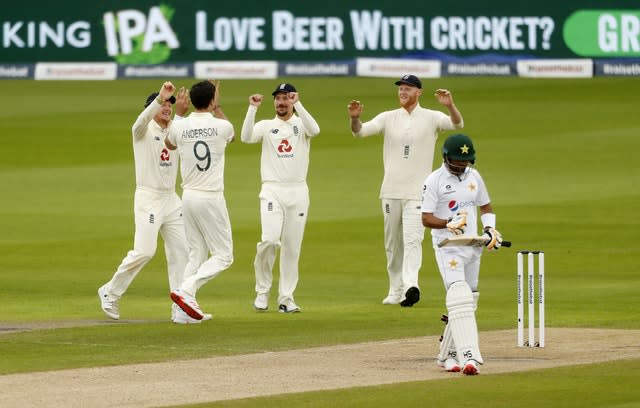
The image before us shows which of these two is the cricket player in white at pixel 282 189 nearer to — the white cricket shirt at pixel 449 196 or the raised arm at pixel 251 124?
the raised arm at pixel 251 124

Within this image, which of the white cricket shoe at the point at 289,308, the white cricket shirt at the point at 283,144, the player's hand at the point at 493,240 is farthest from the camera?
the white cricket shirt at the point at 283,144

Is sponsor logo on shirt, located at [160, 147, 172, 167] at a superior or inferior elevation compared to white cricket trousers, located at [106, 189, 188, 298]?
superior

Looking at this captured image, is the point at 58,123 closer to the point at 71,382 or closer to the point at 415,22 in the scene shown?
the point at 415,22

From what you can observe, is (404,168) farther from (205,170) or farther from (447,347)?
(447,347)

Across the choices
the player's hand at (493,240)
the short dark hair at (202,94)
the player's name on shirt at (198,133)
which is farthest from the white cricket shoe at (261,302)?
the player's hand at (493,240)

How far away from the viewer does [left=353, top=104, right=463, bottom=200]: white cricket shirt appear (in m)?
16.6

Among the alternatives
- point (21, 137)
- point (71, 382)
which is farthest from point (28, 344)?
point (21, 137)

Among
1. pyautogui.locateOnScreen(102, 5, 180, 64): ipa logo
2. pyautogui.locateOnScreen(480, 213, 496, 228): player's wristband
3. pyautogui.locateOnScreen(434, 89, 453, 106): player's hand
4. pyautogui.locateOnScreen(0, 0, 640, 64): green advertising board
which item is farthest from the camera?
pyautogui.locateOnScreen(102, 5, 180, 64): ipa logo

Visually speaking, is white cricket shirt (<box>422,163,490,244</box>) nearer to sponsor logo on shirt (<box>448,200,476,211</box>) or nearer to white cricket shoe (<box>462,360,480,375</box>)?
sponsor logo on shirt (<box>448,200,476,211</box>)

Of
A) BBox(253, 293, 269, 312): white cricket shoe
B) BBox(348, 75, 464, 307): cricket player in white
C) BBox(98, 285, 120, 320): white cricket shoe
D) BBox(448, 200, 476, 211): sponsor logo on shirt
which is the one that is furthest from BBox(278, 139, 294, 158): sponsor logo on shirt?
BBox(448, 200, 476, 211): sponsor logo on shirt

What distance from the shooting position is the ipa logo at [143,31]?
35.3 meters

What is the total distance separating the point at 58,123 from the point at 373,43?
759 cm

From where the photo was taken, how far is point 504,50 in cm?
3562

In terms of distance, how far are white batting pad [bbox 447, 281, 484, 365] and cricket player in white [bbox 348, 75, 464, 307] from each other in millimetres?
5025
